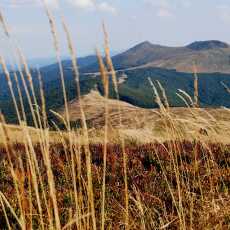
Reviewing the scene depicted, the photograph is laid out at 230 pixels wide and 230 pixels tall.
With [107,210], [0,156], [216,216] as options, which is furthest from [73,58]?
[0,156]

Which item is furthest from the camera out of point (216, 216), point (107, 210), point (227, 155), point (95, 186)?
point (227, 155)

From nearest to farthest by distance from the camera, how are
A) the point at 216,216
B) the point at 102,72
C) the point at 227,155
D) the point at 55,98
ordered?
the point at 102,72 < the point at 216,216 < the point at 227,155 < the point at 55,98

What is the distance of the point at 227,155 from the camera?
8820 millimetres

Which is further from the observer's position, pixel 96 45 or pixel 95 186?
pixel 95 186

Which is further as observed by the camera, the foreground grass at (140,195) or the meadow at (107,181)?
the foreground grass at (140,195)

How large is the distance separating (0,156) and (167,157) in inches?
167

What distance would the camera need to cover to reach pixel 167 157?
8383mm

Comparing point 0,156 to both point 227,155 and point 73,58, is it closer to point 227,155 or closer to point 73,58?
point 227,155

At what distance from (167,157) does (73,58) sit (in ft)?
19.9

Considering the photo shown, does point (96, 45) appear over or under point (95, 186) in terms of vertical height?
over

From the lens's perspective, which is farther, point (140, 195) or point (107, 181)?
point (107, 181)

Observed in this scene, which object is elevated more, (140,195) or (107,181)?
(140,195)

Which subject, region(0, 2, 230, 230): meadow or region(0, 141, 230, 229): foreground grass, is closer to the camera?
region(0, 2, 230, 230): meadow

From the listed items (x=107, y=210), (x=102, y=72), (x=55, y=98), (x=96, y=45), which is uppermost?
(x=96, y=45)
